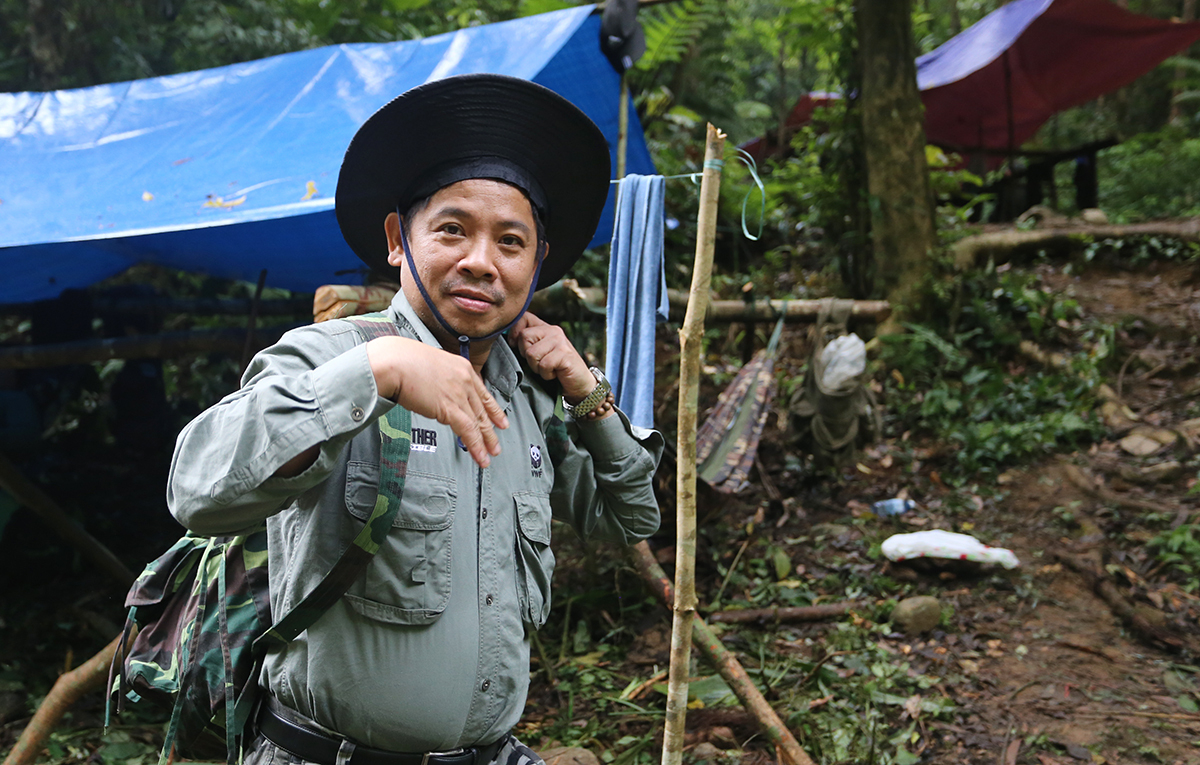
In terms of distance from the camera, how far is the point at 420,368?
1.02 metres

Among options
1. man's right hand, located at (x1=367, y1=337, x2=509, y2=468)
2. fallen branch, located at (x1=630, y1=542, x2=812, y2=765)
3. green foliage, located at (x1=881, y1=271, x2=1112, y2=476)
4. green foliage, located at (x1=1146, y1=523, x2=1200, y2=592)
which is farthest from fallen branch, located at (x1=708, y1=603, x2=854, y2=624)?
man's right hand, located at (x1=367, y1=337, x2=509, y2=468)

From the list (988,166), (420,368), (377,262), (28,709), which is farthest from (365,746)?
(988,166)

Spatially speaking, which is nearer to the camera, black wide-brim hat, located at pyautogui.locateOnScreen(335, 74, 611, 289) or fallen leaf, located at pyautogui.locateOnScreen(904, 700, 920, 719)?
black wide-brim hat, located at pyautogui.locateOnScreen(335, 74, 611, 289)

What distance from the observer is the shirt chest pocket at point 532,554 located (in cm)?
139

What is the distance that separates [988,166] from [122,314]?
40.2ft

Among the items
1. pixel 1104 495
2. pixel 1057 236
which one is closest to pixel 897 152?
pixel 1057 236

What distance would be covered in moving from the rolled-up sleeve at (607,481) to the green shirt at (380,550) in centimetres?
17

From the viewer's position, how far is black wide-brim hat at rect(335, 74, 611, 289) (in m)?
1.43

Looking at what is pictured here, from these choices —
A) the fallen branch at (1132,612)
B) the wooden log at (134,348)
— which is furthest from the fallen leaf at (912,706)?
the wooden log at (134,348)

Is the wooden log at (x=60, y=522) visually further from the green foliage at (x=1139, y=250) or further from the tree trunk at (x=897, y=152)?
the green foliage at (x=1139, y=250)

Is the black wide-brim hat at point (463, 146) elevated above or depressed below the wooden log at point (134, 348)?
above

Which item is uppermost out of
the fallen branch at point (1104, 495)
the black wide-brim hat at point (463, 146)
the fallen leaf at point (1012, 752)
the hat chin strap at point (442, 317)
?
the black wide-brim hat at point (463, 146)

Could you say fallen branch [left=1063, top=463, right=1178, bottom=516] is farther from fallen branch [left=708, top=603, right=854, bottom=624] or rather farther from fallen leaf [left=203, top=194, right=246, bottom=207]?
fallen leaf [left=203, top=194, right=246, bottom=207]

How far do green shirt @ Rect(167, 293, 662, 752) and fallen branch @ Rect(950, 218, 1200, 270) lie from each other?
7036mm
